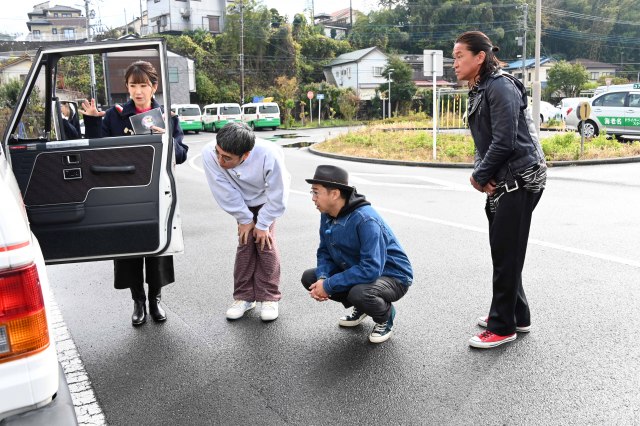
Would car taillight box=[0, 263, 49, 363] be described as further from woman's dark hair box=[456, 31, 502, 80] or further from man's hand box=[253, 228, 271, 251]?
woman's dark hair box=[456, 31, 502, 80]

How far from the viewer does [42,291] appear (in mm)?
1912

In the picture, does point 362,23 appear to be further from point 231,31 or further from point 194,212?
point 194,212

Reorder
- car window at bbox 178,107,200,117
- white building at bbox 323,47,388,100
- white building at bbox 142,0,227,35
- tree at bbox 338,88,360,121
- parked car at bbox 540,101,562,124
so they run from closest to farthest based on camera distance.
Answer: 1. parked car at bbox 540,101,562,124
2. car window at bbox 178,107,200,117
3. tree at bbox 338,88,360,121
4. white building at bbox 323,47,388,100
5. white building at bbox 142,0,227,35

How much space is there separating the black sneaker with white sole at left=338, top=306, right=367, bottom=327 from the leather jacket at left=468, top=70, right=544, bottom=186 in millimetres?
1312

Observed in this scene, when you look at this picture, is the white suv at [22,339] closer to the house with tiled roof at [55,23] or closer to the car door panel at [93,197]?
the car door panel at [93,197]

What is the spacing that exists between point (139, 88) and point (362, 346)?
7.99 ft

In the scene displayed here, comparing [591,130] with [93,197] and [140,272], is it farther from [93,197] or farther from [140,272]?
[93,197]

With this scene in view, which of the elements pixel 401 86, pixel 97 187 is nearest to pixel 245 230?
pixel 97 187

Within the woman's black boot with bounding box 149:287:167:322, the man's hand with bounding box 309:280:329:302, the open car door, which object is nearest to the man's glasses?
the open car door

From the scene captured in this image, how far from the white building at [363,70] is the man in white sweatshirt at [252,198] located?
201 feet

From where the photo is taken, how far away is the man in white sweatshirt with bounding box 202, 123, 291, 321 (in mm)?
4035

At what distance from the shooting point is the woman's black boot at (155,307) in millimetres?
4305

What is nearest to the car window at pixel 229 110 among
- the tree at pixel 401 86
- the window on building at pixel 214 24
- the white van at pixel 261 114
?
the white van at pixel 261 114

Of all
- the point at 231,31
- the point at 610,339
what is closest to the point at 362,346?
the point at 610,339
